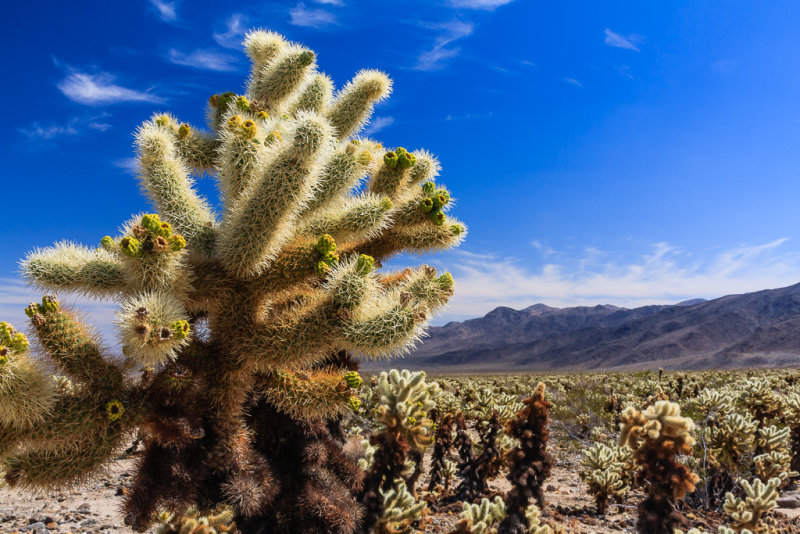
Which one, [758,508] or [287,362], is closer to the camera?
[287,362]

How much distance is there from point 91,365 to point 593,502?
7145mm

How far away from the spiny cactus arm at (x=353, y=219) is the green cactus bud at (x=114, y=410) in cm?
158

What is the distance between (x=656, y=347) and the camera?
104 meters

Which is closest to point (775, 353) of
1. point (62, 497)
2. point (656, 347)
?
point (656, 347)

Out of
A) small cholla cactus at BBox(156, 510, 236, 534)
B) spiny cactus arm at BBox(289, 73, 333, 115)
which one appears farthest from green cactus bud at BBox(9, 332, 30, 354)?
spiny cactus arm at BBox(289, 73, 333, 115)

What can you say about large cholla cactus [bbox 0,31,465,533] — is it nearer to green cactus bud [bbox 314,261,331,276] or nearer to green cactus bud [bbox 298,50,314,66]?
green cactus bud [bbox 314,261,331,276]

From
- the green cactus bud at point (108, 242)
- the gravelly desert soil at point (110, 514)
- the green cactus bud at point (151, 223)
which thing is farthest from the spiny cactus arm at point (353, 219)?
the gravelly desert soil at point (110, 514)

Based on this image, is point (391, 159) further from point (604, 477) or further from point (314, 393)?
point (604, 477)

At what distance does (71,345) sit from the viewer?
8.77 ft

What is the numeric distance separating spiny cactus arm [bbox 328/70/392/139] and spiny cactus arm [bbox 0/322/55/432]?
3.04m

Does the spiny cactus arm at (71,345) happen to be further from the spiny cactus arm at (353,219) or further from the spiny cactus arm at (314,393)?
the spiny cactus arm at (353,219)


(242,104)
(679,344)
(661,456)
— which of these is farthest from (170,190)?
(679,344)

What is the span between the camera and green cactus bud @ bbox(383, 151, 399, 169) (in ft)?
11.9

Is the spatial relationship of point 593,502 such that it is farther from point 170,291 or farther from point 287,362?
point 170,291
